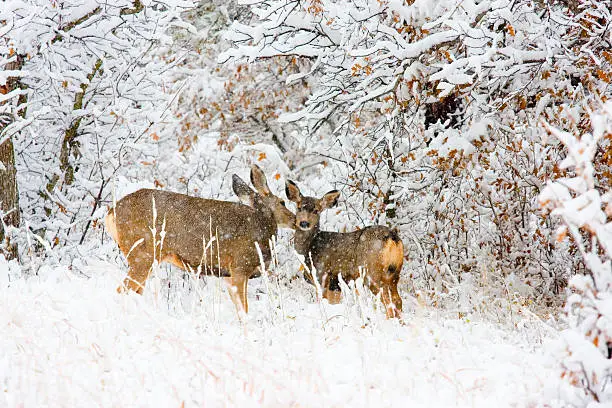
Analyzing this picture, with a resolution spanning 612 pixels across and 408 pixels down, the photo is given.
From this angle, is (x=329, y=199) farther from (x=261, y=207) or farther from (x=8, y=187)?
(x=8, y=187)

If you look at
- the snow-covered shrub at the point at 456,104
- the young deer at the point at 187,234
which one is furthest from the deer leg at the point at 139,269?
the snow-covered shrub at the point at 456,104

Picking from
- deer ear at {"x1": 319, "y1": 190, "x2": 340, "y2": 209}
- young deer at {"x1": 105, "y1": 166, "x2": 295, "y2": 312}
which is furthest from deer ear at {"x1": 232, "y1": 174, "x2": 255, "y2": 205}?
deer ear at {"x1": 319, "y1": 190, "x2": 340, "y2": 209}

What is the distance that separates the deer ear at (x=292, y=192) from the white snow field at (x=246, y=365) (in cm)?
346

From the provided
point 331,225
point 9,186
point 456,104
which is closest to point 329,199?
point 331,225

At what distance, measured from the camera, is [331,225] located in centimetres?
1015

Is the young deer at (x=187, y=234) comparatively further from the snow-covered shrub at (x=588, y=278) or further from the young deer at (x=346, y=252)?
the snow-covered shrub at (x=588, y=278)

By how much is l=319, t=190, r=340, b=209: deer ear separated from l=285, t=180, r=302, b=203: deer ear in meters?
0.26

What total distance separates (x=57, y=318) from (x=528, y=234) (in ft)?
17.7

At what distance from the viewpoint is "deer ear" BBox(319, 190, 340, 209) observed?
786 cm

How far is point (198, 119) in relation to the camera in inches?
640

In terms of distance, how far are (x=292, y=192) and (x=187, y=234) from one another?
5.20ft

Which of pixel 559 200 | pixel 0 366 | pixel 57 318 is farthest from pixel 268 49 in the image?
pixel 559 200

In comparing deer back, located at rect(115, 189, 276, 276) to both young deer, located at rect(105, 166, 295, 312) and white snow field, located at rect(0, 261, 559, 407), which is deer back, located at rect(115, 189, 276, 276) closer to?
young deer, located at rect(105, 166, 295, 312)

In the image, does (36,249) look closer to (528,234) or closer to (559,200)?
(528,234)
